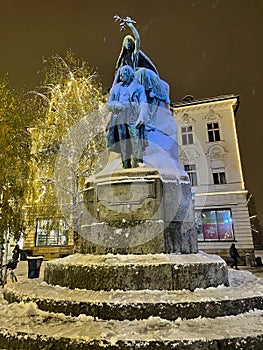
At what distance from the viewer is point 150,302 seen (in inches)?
118

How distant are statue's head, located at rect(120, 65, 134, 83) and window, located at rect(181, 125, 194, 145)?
756 inches

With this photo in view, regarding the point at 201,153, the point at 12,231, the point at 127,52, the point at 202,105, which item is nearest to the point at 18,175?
the point at 12,231

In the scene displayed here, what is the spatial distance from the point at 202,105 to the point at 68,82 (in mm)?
12316

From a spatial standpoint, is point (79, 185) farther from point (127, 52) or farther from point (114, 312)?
point (114, 312)

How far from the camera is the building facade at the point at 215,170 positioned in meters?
20.6

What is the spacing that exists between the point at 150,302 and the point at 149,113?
12.6 ft

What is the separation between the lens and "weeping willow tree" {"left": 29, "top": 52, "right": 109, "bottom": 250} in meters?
16.2

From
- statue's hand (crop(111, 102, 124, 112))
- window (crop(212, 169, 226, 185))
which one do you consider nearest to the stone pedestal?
statue's hand (crop(111, 102, 124, 112))

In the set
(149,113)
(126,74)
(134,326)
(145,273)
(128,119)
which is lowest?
(134,326)

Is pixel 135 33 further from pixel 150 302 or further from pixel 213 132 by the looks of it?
pixel 213 132

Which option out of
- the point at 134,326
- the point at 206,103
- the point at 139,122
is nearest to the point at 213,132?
the point at 206,103

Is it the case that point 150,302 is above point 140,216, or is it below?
below

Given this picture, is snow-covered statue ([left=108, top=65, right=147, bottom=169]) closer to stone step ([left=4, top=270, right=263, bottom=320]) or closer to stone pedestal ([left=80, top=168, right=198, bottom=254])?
stone pedestal ([left=80, top=168, right=198, bottom=254])

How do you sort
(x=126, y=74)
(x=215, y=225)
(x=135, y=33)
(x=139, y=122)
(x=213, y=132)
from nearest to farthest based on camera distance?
(x=139, y=122), (x=126, y=74), (x=135, y=33), (x=215, y=225), (x=213, y=132)
